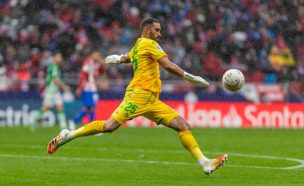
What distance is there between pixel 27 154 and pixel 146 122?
47.1 ft

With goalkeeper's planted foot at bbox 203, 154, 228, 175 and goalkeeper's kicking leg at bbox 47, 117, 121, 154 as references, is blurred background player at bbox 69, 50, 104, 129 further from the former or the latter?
goalkeeper's planted foot at bbox 203, 154, 228, 175

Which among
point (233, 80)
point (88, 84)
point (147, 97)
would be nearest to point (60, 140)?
point (147, 97)

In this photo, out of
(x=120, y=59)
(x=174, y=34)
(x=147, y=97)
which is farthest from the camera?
(x=174, y=34)

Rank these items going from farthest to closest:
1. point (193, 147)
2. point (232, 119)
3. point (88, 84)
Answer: point (232, 119), point (88, 84), point (193, 147)

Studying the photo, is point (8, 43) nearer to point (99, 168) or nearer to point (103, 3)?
point (103, 3)

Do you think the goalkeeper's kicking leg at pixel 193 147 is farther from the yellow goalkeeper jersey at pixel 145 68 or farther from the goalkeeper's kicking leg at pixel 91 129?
the goalkeeper's kicking leg at pixel 91 129

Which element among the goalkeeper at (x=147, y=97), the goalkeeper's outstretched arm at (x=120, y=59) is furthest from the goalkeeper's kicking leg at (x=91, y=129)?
the goalkeeper's outstretched arm at (x=120, y=59)

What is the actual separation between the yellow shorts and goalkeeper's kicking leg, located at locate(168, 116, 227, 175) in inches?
5.2

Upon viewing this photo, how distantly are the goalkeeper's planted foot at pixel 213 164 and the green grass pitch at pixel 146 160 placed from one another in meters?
0.19

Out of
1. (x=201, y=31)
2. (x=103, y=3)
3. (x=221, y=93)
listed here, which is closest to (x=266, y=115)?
(x=221, y=93)

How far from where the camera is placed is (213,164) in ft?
39.8

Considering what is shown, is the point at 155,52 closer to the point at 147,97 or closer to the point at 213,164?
the point at 147,97

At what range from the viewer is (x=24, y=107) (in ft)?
101

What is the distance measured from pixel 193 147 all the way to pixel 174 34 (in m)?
23.6
